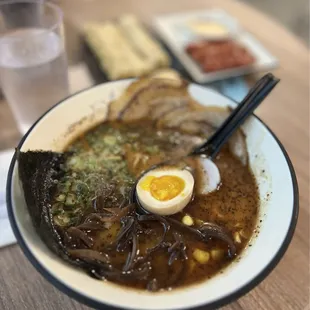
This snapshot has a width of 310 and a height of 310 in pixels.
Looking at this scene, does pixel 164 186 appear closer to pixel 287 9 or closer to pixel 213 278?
pixel 213 278

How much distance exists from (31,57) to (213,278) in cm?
99

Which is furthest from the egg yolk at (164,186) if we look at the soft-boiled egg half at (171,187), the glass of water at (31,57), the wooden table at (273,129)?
the glass of water at (31,57)

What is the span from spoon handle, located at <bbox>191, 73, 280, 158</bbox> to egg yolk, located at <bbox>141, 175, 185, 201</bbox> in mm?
176

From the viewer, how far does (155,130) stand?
1455mm

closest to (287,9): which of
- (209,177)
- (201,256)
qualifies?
(209,177)

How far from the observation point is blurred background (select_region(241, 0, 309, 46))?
12.1 ft

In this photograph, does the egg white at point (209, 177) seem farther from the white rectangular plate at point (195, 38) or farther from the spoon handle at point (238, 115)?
the white rectangular plate at point (195, 38)

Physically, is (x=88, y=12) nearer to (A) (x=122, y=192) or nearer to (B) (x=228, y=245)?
(A) (x=122, y=192)

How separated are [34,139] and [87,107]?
27 cm

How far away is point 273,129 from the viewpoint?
1605 millimetres

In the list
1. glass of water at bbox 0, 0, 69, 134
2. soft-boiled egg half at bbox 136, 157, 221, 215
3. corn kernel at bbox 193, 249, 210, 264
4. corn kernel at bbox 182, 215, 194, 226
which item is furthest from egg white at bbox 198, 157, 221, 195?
glass of water at bbox 0, 0, 69, 134

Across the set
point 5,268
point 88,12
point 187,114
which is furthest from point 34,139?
point 88,12

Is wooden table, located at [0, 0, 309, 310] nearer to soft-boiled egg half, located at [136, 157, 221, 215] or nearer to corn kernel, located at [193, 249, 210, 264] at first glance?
corn kernel, located at [193, 249, 210, 264]

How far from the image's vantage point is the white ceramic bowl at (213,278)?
2.65 feet
